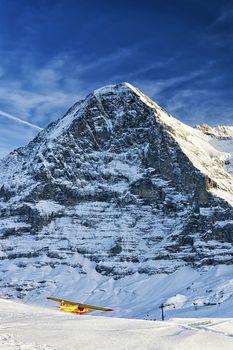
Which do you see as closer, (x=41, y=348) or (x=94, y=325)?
(x=41, y=348)

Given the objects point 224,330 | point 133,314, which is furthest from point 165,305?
point 224,330

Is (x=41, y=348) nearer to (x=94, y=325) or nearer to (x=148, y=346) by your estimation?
(x=148, y=346)

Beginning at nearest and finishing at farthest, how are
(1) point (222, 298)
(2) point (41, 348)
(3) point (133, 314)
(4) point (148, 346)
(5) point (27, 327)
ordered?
1. (2) point (41, 348)
2. (4) point (148, 346)
3. (5) point (27, 327)
4. (1) point (222, 298)
5. (3) point (133, 314)

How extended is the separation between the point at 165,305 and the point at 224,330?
155m

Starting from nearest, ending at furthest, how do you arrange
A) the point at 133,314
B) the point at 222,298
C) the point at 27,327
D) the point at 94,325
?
the point at 27,327
the point at 94,325
the point at 222,298
the point at 133,314

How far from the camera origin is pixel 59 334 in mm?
32406

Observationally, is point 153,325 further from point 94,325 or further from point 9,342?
point 9,342

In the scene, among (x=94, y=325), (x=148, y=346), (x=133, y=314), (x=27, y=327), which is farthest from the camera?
(x=133, y=314)

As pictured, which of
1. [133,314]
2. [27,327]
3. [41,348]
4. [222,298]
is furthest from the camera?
[133,314]

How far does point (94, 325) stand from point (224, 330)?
972 cm

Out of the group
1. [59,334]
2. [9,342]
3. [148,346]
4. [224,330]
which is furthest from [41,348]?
[224,330]

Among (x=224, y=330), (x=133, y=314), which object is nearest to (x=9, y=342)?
(x=224, y=330)

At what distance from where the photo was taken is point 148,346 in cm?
3091

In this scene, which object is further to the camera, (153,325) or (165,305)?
(165,305)
